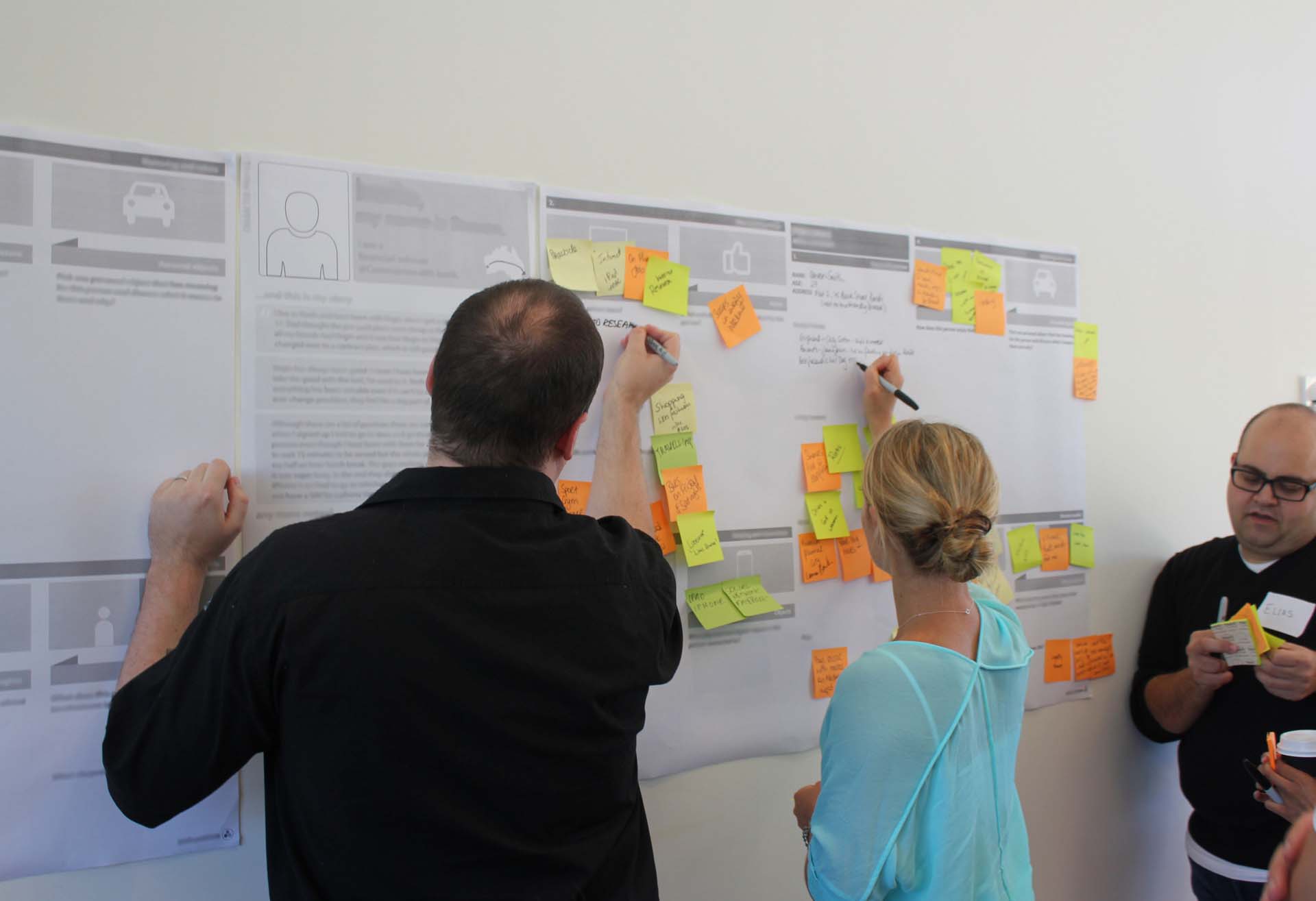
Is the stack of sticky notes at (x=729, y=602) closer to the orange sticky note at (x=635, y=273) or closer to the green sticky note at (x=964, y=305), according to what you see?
the orange sticky note at (x=635, y=273)

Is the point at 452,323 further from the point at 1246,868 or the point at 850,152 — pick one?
the point at 1246,868

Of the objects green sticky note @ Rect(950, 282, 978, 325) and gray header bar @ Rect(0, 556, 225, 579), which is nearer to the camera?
gray header bar @ Rect(0, 556, 225, 579)

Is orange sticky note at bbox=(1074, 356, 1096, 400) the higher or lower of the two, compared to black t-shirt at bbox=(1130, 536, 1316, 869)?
higher

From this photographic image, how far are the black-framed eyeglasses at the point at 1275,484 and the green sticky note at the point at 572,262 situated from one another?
4.85 feet

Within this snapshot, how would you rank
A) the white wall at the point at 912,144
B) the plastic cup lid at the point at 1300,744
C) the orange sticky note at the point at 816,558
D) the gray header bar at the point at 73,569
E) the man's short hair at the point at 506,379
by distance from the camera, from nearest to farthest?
the man's short hair at the point at 506,379
the gray header bar at the point at 73,569
the white wall at the point at 912,144
the plastic cup lid at the point at 1300,744
the orange sticky note at the point at 816,558

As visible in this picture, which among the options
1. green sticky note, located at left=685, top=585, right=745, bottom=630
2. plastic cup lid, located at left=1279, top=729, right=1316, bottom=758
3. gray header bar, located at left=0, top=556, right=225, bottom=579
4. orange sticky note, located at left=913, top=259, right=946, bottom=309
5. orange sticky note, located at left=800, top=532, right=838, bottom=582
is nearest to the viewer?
gray header bar, located at left=0, top=556, right=225, bottom=579

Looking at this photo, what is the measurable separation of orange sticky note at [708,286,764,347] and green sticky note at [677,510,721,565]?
33cm

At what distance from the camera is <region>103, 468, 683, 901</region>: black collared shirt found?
2.52 ft

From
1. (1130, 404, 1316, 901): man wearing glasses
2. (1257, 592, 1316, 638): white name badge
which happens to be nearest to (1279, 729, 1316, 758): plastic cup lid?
(1130, 404, 1316, 901): man wearing glasses

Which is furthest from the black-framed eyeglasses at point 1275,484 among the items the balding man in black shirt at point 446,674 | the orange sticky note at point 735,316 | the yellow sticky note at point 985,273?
the balding man in black shirt at point 446,674

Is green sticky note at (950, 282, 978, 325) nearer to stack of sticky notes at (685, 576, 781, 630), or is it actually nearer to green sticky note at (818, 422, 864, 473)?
green sticky note at (818, 422, 864, 473)

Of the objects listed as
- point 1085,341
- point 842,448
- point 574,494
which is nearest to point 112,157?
point 574,494

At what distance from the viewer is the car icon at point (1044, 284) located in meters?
1.78

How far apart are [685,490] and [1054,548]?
0.98 metres
